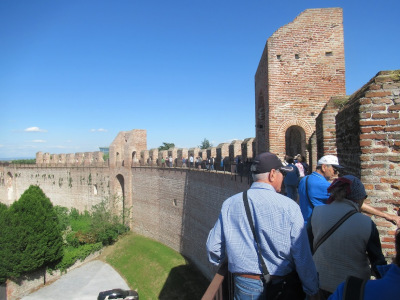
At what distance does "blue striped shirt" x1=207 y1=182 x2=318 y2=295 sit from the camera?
2.16 meters

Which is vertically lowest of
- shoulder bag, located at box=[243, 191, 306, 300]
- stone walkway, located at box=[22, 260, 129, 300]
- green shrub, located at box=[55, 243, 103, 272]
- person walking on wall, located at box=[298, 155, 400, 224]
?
stone walkway, located at box=[22, 260, 129, 300]

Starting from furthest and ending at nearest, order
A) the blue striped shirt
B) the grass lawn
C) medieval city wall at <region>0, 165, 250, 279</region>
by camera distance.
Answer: the grass lawn
medieval city wall at <region>0, 165, 250, 279</region>
the blue striped shirt

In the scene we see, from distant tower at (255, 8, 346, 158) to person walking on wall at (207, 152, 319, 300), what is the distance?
668cm

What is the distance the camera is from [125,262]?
57.6 ft

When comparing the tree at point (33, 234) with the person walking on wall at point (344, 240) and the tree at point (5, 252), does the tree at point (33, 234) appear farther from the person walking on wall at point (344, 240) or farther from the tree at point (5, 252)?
the person walking on wall at point (344, 240)

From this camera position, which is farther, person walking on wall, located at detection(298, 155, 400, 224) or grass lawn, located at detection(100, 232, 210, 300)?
grass lawn, located at detection(100, 232, 210, 300)

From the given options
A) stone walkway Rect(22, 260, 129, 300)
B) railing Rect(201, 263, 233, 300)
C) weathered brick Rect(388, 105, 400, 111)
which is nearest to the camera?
railing Rect(201, 263, 233, 300)

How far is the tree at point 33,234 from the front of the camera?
16.8 metres

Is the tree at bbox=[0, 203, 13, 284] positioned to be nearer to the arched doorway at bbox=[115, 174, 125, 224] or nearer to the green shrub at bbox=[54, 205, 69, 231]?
the green shrub at bbox=[54, 205, 69, 231]

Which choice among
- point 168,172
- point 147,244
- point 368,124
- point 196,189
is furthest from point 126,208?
point 368,124

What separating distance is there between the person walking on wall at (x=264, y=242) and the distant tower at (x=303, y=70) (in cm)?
668

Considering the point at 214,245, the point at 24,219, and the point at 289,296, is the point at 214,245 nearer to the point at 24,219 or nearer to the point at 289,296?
the point at 289,296

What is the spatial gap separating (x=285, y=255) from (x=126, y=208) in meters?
20.5

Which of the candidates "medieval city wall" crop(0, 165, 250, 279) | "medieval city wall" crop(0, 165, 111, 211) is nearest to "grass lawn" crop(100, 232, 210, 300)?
"medieval city wall" crop(0, 165, 250, 279)
